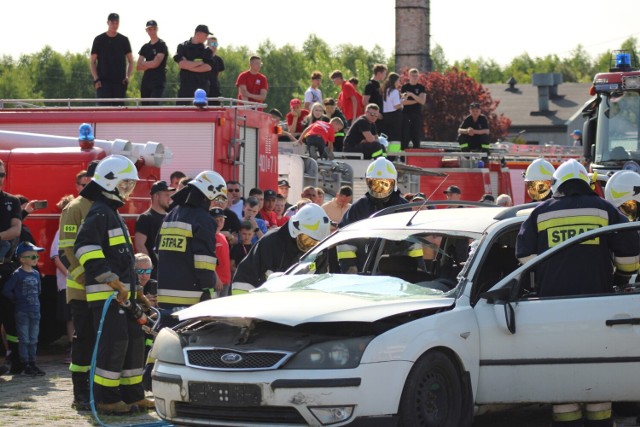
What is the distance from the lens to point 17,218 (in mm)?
11695

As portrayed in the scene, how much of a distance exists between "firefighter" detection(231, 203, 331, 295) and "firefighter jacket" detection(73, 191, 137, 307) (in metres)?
0.79

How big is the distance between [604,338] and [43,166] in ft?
23.7

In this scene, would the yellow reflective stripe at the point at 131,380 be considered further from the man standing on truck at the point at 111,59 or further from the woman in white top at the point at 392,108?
the woman in white top at the point at 392,108

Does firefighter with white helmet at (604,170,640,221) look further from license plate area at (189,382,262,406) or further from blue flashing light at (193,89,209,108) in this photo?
blue flashing light at (193,89,209,108)

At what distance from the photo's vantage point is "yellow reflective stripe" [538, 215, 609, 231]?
8117 millimetres

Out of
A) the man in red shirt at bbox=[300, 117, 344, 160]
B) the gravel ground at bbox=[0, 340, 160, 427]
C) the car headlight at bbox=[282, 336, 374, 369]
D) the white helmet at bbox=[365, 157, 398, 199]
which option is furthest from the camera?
the man in red shirt at bbox=[300, 117, 344, 160]

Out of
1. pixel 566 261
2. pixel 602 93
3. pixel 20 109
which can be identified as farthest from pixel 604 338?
pixel 602 93

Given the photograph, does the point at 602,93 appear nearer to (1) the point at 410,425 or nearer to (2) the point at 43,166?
(2) the point at 43,166

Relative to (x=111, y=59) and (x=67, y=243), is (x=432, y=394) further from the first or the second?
(x=111, y=59)

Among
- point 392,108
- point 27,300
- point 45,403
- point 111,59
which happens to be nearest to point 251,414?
point 45,403

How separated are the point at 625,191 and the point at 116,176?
3.96 metres

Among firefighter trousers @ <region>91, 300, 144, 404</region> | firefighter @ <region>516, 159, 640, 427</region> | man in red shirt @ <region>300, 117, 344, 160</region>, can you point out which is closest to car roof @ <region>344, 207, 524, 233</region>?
firefighter @ <region>516, 159, 640, 427</region>

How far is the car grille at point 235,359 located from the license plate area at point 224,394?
104 millimetres

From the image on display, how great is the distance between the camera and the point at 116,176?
9211mm
